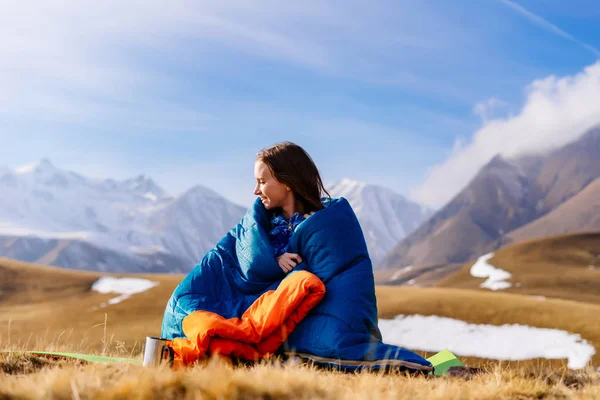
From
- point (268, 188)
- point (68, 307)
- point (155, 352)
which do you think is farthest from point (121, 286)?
point (155, 352)

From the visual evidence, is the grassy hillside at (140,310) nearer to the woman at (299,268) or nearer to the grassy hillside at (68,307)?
the grassy hillside at (68,307)

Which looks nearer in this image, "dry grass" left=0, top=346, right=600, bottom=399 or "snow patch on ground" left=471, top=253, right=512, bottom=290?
"dry grass" left=0, top=346, right=600, bottom=399

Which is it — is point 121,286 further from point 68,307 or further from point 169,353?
point 169,353

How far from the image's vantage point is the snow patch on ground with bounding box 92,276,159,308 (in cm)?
4435

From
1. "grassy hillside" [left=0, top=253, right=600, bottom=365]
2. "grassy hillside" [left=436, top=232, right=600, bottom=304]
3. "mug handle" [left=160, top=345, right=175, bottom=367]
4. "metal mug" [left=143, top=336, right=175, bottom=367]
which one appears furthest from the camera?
"grassy hillside" [left=436, top=232, right=600, bottom=304]

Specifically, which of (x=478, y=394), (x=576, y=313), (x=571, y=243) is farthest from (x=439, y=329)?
(x=571, y=243)

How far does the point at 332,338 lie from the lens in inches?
215

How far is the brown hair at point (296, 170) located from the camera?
637 centimetres

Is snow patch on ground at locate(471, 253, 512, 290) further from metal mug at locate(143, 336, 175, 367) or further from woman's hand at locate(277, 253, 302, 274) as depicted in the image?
metal mug at locate(143, 336, 175, 367)

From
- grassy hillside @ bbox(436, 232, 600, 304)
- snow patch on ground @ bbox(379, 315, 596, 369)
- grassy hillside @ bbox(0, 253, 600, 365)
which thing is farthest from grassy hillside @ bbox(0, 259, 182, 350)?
grassy hillside @ bbox(436, 232, 600, 304)

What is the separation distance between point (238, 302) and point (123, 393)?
3008mm

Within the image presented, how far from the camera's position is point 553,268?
225ft

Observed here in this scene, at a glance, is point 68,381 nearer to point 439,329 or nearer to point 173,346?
point 173,346

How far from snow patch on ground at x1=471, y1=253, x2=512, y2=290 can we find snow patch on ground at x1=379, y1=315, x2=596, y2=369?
3482 centimetres
